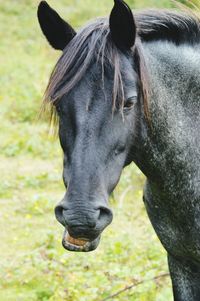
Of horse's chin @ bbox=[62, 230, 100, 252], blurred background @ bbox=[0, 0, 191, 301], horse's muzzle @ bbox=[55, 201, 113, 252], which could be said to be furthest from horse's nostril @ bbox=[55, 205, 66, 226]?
blurred background @ bbox=[0, 0, 191, 301]

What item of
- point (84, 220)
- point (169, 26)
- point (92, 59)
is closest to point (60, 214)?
point (84, 220)

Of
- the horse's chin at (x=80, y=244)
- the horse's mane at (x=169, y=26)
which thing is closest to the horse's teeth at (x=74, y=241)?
the horse's chin at (x=80, y=244)

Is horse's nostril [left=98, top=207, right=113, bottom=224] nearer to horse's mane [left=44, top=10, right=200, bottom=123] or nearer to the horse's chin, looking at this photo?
the horse's chin

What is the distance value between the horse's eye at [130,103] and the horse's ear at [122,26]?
0.28 m

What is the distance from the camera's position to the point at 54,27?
11.4ft

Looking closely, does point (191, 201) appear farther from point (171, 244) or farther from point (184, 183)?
point (171, 244)

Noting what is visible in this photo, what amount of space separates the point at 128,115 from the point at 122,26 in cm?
44

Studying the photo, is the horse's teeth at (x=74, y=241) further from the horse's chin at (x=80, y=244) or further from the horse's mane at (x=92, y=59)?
the horse's mane at (x=92, y=59)

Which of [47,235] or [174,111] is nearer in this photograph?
[174,111]

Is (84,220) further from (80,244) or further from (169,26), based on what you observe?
(169,26)

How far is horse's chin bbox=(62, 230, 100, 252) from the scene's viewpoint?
10.3 feet

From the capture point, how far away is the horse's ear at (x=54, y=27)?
3439 millimetres

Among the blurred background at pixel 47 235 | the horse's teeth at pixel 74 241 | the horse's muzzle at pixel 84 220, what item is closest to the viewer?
the horse's muzzle at pixel 84 220

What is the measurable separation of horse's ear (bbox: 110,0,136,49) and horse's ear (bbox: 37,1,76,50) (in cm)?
32
